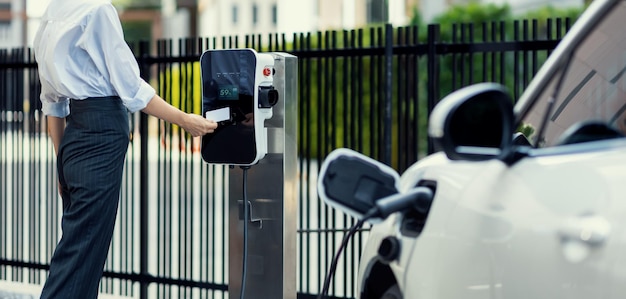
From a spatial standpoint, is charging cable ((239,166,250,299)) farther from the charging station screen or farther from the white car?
the white car

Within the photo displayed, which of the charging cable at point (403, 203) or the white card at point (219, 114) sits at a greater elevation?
the white card at point (219, 114)

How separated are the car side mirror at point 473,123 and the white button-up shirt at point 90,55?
2.22 meters

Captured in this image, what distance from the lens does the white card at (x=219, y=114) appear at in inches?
187

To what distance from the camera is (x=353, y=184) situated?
2795 millimetres

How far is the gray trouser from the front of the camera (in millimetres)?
4535

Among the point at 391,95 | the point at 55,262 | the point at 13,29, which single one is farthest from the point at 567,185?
the point at 13,29

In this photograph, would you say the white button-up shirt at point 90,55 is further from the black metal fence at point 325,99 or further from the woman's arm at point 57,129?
the black metal fence at point 325,99

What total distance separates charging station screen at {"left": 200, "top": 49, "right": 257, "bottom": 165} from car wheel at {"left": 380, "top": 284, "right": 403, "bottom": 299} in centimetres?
184

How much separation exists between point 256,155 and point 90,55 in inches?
32.6

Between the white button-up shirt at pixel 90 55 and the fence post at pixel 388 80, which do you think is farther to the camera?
the fence post at pixel 388 80

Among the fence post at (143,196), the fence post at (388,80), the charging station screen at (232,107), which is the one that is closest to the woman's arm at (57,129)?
the charging station screen at (232,107)

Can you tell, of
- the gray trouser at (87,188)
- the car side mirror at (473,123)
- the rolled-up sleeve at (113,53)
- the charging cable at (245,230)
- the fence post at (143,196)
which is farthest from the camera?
the fence post at (143,196)

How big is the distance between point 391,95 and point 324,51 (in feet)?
1.91

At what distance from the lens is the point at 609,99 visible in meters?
2.49
